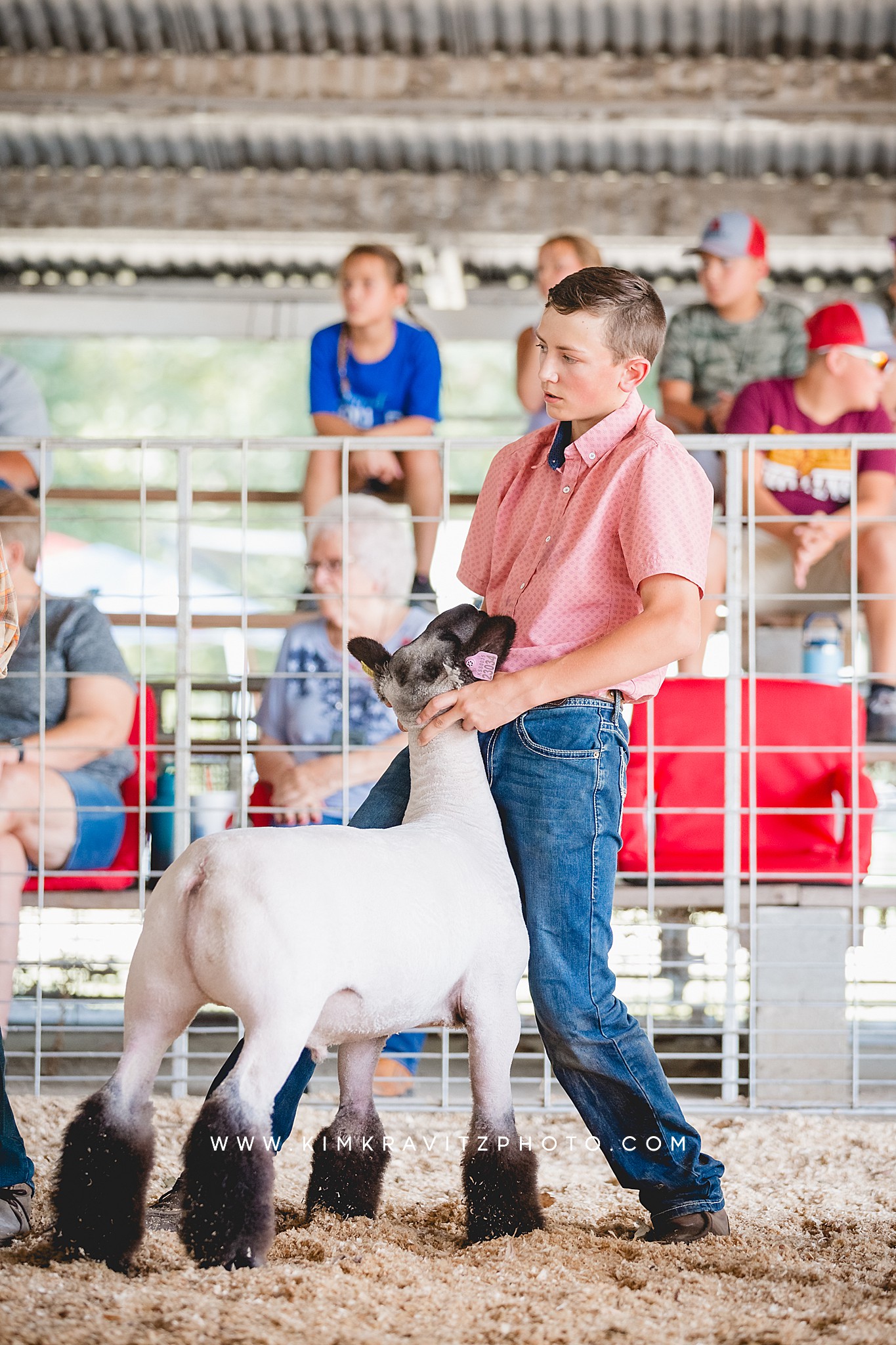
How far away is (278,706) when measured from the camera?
11.8 ft

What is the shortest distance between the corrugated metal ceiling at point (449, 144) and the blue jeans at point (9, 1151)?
14.0 feet

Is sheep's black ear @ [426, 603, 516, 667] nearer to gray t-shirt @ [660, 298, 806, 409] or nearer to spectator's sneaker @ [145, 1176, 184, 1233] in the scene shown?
spectator's sneaker @ [145, 1176, 184, 1233]

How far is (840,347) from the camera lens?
164 inches

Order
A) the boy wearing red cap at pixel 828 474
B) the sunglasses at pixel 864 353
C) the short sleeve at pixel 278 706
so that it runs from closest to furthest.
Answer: the short sleeve at pixel 278 706
the boy wearing red cap at pixel 828 474
the sunglasses at pixel 864 353

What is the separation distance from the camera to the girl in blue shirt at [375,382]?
4.19m

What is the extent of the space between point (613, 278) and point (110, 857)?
6.28 ft

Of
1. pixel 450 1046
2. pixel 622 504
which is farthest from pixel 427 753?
pixel 450 1046

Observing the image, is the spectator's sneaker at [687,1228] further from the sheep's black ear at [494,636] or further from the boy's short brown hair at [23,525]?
the boy's short brown hair at [23,525]

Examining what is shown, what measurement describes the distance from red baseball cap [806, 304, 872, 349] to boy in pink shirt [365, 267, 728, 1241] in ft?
7.18

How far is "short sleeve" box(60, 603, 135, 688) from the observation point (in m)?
3.34

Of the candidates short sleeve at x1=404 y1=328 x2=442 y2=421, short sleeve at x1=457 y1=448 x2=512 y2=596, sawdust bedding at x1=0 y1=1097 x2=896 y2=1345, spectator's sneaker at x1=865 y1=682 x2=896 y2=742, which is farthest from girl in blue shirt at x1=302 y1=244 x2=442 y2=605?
sawdust bedding at x1=0 y1=1097 x2=896 y2=1345

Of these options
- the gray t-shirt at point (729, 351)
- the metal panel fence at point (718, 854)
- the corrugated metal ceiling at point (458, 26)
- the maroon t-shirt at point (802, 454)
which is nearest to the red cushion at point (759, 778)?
the metal panel fence at point (718, 854)

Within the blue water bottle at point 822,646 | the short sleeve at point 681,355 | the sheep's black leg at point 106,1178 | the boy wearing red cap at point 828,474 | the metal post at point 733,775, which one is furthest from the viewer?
the short sleeve at point 681,355

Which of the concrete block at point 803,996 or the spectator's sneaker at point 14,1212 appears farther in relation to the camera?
the concrete block at point 803,996
